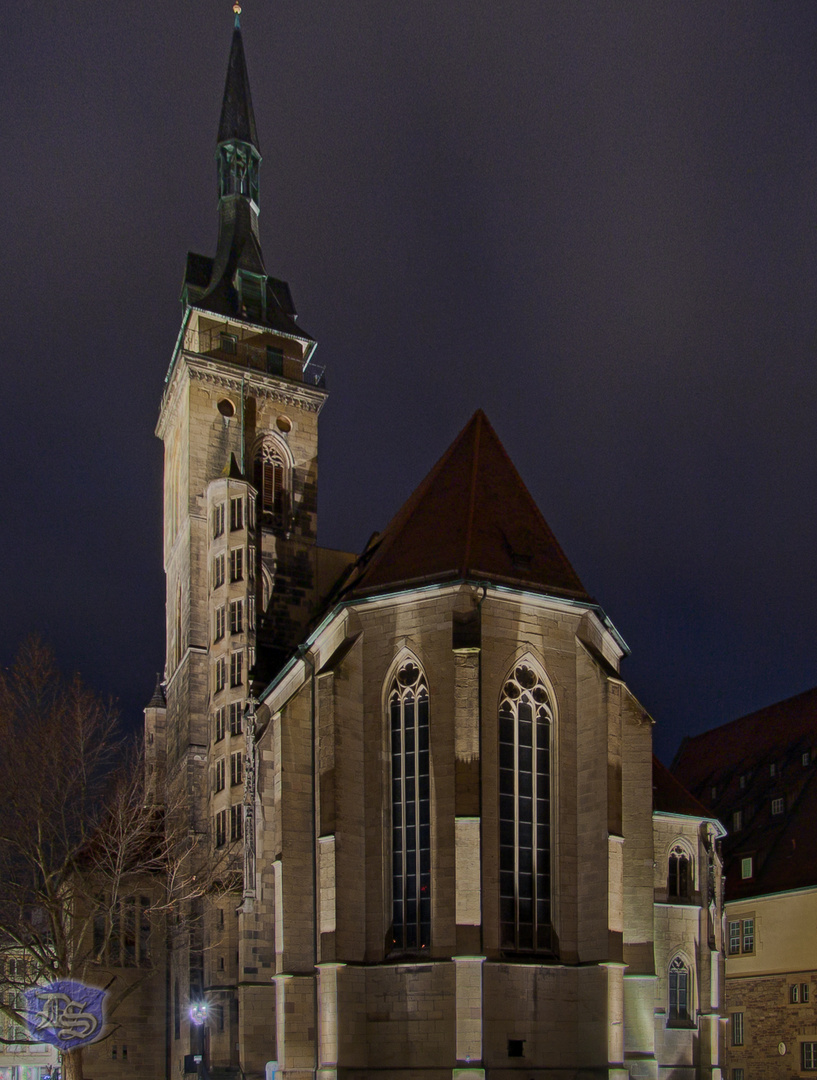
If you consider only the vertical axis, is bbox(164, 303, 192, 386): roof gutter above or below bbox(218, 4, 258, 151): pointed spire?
below

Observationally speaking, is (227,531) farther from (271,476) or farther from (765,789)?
(765,789)

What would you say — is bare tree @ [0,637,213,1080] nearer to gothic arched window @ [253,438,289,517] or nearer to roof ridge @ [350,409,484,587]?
roof ridge @ [350,409,484,587]

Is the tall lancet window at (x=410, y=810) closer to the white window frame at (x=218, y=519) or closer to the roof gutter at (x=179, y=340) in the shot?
the white window frame at (x=218, y=519)

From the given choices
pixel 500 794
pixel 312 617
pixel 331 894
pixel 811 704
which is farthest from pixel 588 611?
pixel 811 704

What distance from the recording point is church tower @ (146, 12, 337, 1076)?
115ft

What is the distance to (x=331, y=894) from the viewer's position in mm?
24625

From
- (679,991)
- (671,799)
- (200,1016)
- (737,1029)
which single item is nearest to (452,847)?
(200,1016)

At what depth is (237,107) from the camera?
53.0m

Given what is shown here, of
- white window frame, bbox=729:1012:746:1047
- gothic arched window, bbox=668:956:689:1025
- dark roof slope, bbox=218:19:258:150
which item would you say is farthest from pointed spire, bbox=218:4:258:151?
white window frame, bbox=729:1012:746:1047

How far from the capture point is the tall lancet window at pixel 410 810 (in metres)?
24.7

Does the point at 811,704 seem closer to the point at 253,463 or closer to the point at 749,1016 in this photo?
the point at 749,1016

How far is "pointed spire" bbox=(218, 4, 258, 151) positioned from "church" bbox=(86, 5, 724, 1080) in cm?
2609

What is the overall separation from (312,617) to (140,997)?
44.1 ft

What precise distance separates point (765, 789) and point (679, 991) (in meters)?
15.2
